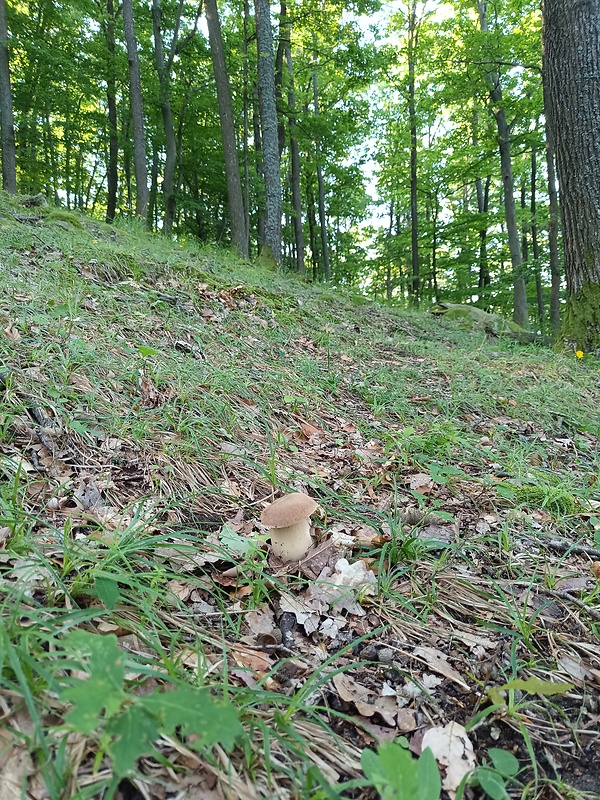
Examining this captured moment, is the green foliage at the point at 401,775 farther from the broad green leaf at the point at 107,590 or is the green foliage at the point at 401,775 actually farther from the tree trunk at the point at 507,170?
the tree trunk at the point at 507,170

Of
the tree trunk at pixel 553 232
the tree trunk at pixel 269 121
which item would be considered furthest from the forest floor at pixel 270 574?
the tree trunk at pixel 553 232

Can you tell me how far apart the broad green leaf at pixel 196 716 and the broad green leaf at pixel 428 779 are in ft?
1.26

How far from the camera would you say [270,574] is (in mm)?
1585

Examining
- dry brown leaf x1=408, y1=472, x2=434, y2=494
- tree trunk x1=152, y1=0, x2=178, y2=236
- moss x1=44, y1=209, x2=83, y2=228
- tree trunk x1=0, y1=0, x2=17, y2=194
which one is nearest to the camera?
dry brown leaf x1=408, y1=472, x2=434, y2=494

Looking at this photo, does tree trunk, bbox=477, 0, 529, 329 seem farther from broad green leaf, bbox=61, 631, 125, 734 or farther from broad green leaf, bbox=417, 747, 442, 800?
broad green leaf, bbox=61, 631, 125, 734

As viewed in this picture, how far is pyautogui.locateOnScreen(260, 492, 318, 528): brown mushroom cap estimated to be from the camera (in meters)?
1.57

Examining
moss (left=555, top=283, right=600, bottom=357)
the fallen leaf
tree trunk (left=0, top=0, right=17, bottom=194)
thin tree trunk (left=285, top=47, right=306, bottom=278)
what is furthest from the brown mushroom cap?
thin tree trunk (left=285, top=47, right=306, bottom=278)

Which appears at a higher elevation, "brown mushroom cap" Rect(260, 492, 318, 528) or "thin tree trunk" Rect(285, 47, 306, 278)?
"thin tree trunk" Rect(285, 47, 306, 278)

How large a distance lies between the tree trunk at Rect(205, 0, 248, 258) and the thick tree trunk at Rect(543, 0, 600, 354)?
6.03 metres

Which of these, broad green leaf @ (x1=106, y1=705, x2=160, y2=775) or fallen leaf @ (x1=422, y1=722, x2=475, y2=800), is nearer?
broad green leaf @ (x1=106, y1=705, x2=160, y2=775)

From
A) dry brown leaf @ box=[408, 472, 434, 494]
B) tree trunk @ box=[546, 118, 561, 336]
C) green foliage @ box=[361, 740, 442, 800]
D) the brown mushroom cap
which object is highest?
tree trunk @ box=[546, 118, 561, 336]

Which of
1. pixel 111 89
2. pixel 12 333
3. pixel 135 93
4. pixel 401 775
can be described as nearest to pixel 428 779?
pixel 401 775

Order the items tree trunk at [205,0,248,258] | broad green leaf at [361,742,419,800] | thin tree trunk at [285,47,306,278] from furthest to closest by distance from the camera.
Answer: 1. thin tree trunk at [285,47,306,278]
2. tree trunk at [205,0,248,258]
3. broad green leaf at [361,742,419,800]

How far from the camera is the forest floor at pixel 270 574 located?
0.83 meters
